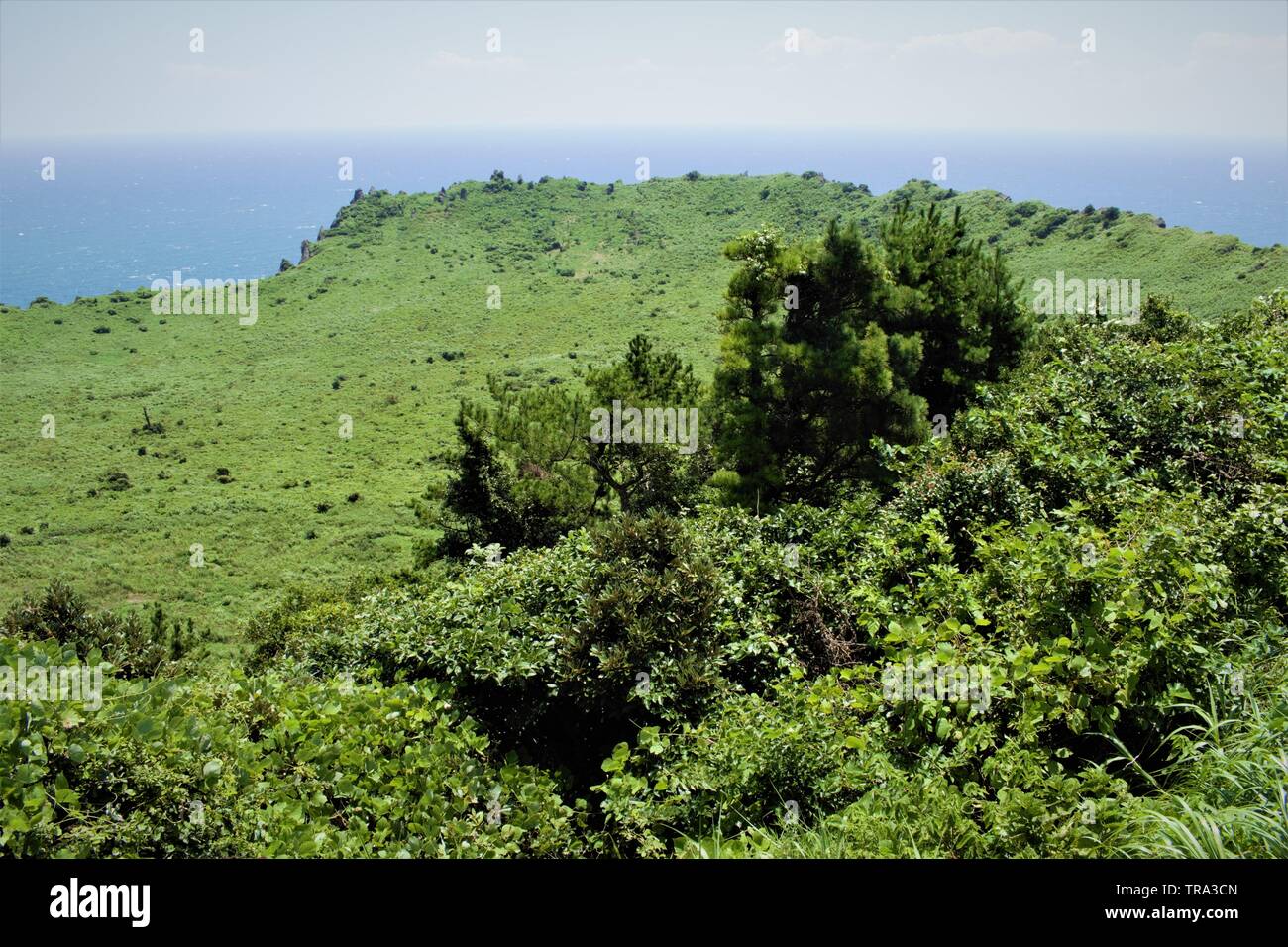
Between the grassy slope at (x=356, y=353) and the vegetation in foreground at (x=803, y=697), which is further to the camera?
the grassy slope at (x=356, y=353)

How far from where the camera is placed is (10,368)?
76.1 m

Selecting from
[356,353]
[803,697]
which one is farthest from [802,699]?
[356,353]

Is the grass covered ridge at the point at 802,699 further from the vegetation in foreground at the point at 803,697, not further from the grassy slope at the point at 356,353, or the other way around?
the grassy slope at the point at 356,353

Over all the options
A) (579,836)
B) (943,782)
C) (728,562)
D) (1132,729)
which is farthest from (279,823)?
(1132,729)

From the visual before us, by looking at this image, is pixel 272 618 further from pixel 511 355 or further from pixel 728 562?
pixel 511 355

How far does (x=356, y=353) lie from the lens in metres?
83.7

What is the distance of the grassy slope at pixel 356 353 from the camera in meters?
44.6

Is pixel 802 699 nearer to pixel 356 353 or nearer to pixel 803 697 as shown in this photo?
pixel 803 697

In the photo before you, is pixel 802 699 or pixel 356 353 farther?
pixel 356 353

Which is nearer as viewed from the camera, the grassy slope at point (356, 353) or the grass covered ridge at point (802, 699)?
the grass covered ridge at point (802, 699)

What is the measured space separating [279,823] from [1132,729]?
207 inches

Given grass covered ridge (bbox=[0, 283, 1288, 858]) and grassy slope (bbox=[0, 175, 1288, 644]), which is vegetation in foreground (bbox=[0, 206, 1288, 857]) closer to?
grass covered ridge (bbox=[0, 283, 1288, 858])

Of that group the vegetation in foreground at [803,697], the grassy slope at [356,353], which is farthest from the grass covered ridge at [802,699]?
the grassy slope at [356,353]

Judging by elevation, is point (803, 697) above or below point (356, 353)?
below
